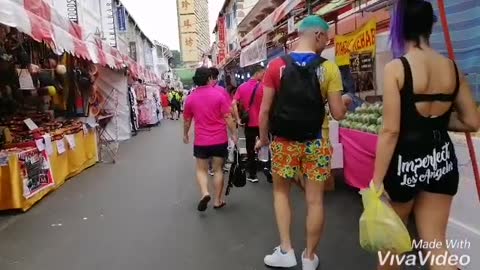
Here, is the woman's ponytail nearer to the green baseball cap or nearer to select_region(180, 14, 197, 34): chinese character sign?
the green baseball cap

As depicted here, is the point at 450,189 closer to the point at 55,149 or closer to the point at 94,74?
the point at 55,149

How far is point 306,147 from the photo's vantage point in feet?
10.2

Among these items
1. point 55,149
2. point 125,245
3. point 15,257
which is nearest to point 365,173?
point 125,245

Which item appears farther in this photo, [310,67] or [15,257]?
[15,257]

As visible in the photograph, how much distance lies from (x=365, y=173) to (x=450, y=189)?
8.77 ft

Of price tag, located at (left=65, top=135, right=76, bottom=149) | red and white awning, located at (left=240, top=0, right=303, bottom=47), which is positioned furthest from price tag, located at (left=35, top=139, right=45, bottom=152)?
red and white awning, located at (left=240, top=0, right=303, bottom=47)

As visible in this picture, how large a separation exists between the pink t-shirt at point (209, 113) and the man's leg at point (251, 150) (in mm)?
1453

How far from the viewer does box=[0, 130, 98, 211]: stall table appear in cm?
556

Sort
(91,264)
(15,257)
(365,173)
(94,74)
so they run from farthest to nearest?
(94,74) < (365,173) < (15,257) < (91,264)

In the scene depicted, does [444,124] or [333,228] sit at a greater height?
[444,124]

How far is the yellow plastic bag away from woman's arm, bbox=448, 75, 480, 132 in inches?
22.0

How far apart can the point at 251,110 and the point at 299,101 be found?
11.4ft

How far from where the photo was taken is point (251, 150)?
6793mm

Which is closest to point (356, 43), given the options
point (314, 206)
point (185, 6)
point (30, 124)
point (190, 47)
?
point (314, 206)
